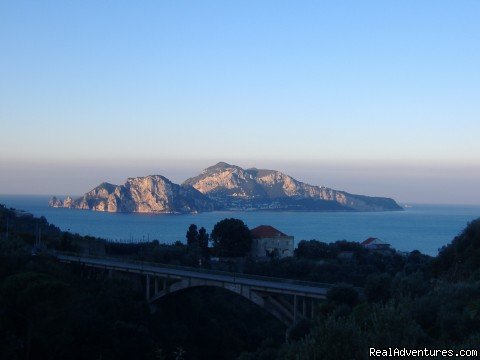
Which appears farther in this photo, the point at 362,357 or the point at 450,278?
the point at 450,278

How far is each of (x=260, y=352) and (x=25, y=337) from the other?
7439 millimetres

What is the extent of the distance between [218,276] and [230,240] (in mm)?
18611

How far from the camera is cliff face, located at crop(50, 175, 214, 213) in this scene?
184625 millimetres

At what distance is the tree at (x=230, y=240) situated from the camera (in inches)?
1896

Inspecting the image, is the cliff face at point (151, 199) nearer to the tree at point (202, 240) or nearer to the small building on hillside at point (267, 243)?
the small building on hillside at point (267, 243)

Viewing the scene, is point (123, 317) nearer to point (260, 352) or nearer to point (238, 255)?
point (260, 352)

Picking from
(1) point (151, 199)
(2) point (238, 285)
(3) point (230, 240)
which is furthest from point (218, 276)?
(1) point (151, 199)

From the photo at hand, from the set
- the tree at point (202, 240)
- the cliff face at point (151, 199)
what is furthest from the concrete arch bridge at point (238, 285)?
the cliff face at point (151, 199)

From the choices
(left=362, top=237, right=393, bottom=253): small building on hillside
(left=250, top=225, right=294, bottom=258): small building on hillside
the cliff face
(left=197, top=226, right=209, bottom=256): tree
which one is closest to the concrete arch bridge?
(left=197, top=226, right=209, bottom=256): tree

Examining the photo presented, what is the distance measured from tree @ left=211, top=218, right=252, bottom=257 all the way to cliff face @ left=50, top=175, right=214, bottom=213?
13371 cm

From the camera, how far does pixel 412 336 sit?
10.5 metres

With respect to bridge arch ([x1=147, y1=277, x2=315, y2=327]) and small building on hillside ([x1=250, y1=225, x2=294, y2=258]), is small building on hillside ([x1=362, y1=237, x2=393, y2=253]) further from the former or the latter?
bridge arch ([x1=147, y1=277, x2=315, y2=327])

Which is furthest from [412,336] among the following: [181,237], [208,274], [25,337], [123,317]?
[181,237]

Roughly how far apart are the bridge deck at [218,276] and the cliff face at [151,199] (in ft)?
480
